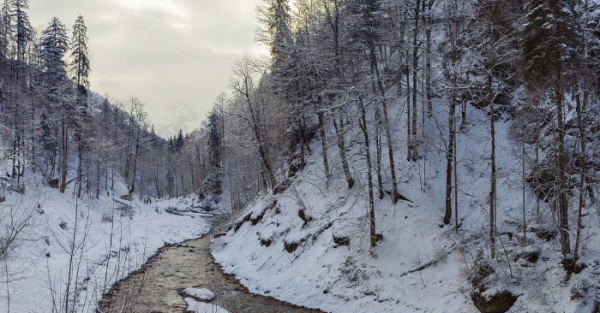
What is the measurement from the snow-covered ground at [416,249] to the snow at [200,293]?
80.7 inches

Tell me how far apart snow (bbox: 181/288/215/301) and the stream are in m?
0.27

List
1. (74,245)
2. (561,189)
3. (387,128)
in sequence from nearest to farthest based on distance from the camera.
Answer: (74,245), (561,189), (387,128)

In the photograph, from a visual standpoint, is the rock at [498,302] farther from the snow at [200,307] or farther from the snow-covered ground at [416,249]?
A: the snow at [200,307]

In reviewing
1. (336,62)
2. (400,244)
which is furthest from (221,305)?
(336,62)

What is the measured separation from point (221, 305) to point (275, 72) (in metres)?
18.6

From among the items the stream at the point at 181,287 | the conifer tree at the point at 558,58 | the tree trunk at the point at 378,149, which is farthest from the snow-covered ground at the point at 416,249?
the conifer tree at the point at 558,58

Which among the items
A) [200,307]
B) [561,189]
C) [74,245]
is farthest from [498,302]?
[74,245]

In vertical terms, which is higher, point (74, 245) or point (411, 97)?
point (411, 97)

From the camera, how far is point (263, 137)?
29.0 m

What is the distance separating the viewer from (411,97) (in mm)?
23094

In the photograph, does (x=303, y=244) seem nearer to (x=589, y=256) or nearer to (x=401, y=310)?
(x=401, y=310)

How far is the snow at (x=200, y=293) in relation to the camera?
14413 millimetres

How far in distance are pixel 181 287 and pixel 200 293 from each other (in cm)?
169

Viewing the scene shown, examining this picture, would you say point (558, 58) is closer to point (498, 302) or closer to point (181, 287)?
point (498, 302)
